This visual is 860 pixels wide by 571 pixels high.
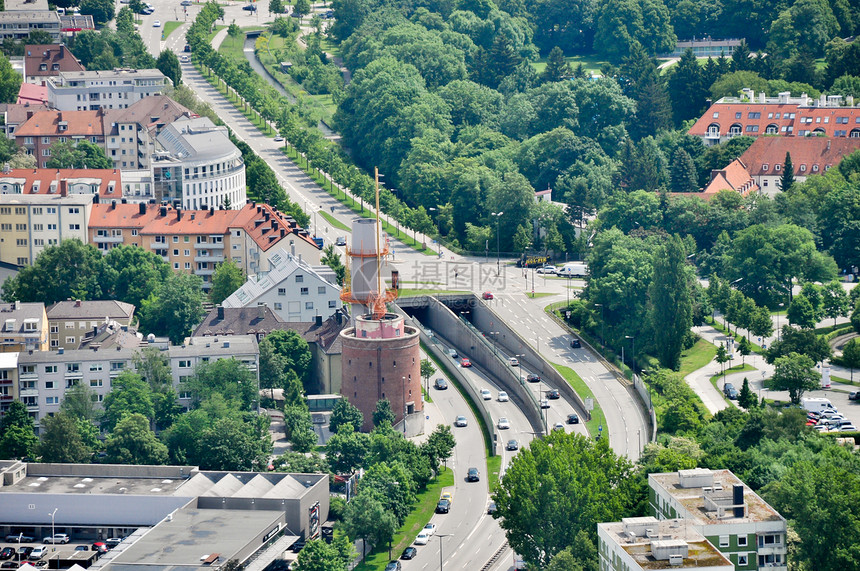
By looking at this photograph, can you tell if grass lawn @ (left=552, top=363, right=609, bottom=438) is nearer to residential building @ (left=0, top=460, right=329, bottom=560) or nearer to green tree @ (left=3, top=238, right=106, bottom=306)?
residential building @ (left=0, top=460, right=329, bottom=560)

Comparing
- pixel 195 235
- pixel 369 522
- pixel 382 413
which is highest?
pixel 195 235

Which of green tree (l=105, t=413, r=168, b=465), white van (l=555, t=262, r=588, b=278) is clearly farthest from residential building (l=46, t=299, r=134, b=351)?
white van (l=555, t=262, r=588, b=278)

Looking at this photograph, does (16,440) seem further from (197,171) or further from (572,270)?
(572,270)

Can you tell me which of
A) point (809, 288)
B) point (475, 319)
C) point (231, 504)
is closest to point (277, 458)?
point (231, 504)

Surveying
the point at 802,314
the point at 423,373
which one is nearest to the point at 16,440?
the point at 423,373

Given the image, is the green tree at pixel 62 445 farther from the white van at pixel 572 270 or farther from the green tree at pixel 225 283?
the white van at pixel 572 270

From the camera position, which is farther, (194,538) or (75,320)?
(75,320)

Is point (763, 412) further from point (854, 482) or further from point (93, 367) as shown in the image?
point (93, 367)
